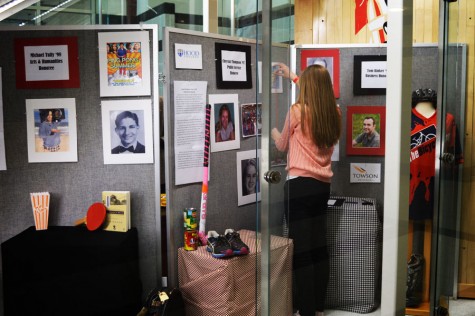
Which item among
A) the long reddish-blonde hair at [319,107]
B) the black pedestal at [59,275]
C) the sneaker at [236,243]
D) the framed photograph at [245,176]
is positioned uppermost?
the long reddish-blonde hair at [319,107]

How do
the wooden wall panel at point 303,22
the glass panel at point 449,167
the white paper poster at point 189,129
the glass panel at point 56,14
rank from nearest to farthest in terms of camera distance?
the wooden wall panel at point 303,22
the glass panel at point 449,167
the glass panel at point 56,14
the white paper poster at point 189,129

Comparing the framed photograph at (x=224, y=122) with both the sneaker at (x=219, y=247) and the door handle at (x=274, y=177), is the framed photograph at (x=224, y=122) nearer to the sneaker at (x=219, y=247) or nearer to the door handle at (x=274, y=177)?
the sneaker at (x=219, y=247)

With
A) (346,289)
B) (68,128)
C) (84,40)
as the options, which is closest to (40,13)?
(84,40)

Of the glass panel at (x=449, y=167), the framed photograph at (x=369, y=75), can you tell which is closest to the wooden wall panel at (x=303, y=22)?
the framed photograph at (x=369, y=75)

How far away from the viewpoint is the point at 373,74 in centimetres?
198

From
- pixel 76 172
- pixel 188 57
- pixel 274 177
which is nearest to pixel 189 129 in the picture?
pixel 188 57

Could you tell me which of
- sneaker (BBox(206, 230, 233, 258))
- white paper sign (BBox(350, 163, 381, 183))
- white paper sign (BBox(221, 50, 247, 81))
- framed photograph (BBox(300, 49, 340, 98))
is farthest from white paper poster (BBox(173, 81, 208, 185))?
white paper sign (BBox(350, 163, 381, 183))

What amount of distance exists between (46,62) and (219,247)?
1071 millimetres

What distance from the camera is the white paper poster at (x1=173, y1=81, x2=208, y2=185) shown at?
2.40 meters

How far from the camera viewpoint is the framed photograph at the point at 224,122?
2500mm

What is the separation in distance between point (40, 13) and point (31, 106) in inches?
18.9

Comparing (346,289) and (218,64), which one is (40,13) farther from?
(346,289)

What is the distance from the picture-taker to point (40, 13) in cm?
251

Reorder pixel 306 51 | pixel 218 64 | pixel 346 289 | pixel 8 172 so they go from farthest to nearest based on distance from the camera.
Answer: pixel 218 64 < pixel 8 172 < pixel 346 289 < pixel 306 51
